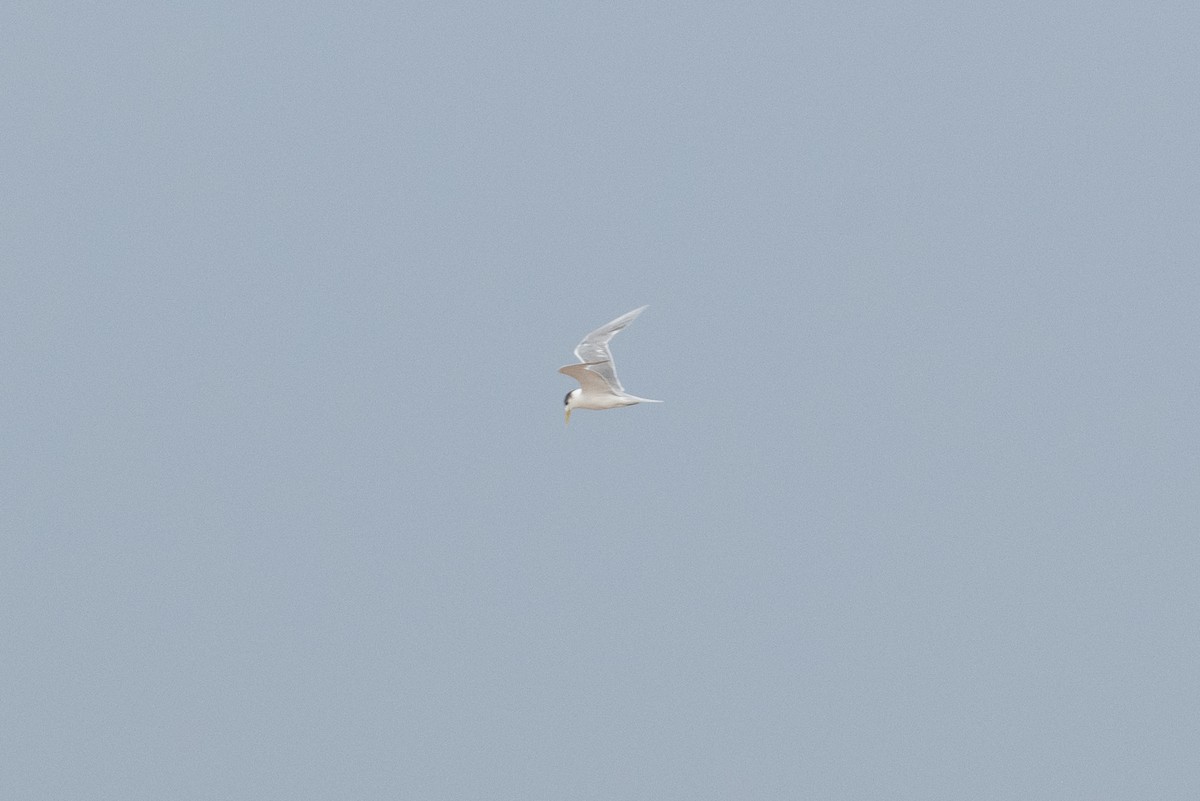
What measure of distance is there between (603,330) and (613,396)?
133 centimetres

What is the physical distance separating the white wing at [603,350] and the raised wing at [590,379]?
0.05 feet

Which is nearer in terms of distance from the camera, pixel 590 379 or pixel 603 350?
pixel 590 379

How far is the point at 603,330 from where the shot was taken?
37031mm

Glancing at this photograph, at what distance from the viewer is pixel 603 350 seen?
36594mm

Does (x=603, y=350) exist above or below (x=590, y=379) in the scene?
above

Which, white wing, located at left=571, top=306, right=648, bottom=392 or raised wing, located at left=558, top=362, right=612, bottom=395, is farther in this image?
white wing, located at left=571, top=306, right=648, bottom=392

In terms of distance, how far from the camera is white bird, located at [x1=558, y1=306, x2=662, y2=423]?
36000 millimetres

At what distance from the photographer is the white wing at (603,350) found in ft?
119

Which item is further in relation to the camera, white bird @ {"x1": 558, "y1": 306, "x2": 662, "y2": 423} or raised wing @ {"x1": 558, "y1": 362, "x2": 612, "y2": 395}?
white bird @ {"x1": 558, "y1": 306, "x2": 662, "y2": 423}

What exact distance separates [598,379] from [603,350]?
0.74 m

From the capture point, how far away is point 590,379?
36.1 m

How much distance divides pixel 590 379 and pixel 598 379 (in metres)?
0.13

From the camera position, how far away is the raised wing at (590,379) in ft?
115

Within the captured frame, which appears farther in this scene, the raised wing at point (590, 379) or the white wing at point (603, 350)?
the white wing at point (603, 350)
